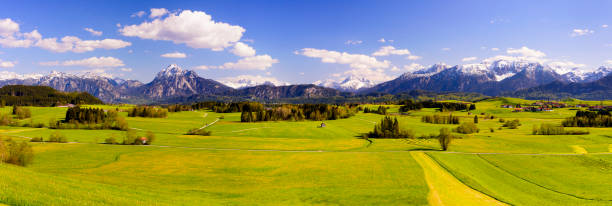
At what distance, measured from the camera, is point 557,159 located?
65625 mm

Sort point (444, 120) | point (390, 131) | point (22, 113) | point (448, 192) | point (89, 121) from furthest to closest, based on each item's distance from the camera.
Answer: point (444, 120), point (22, 113), point (89, 121), point (390, 131), point (448, 192)

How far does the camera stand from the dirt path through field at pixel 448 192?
37.0m

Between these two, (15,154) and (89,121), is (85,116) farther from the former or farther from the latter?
(15,154)

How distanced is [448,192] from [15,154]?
2594 inches

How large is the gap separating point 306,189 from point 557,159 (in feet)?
199

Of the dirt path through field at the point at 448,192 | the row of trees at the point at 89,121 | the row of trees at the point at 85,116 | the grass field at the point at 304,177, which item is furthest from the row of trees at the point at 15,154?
the row of trees at the point at 85,116

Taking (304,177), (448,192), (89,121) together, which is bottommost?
(304,177)

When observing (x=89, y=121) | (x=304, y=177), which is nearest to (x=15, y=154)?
(x=304, y=177)

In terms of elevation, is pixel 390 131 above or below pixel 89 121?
below

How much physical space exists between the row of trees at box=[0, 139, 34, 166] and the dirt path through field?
59943 millimetres

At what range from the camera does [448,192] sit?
4084 centimetres

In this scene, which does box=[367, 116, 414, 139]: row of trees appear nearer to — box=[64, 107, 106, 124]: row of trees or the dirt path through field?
the dirt path through field

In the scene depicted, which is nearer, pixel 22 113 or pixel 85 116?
pixel 85 116

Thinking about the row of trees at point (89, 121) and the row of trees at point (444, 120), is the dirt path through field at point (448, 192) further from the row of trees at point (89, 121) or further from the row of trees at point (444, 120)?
the row of trees at point (444, 120)
